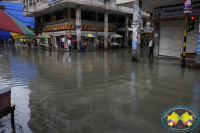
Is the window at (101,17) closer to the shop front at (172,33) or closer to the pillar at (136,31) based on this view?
the shop front at (172,33)

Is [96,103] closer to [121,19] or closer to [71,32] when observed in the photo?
[71,32]

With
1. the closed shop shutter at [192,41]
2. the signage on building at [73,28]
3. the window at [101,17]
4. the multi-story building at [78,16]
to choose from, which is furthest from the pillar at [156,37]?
the window at [101,17]

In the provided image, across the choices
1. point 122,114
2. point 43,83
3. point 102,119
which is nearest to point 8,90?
point 102,119

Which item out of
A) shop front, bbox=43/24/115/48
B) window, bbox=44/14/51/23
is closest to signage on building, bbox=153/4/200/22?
shop front, bbox=43/24/115/48

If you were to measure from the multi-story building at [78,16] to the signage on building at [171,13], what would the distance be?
A: 1240cm

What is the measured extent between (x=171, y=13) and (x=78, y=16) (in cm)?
1426

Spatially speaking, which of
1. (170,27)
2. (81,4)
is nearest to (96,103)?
(170,27)

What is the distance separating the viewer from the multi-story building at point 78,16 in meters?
25.9

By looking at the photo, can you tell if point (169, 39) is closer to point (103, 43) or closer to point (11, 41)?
point (103, 43)

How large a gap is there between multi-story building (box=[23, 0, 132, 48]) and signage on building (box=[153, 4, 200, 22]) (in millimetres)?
12400

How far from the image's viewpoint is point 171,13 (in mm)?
14570

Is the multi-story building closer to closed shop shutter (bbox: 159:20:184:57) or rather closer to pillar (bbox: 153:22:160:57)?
pillar (bbox: 153:22:160:57)

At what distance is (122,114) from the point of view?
383 centimetres

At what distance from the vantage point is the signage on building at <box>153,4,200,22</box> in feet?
42.7
